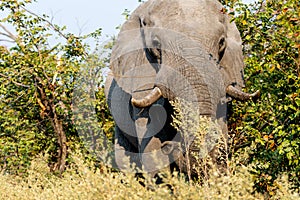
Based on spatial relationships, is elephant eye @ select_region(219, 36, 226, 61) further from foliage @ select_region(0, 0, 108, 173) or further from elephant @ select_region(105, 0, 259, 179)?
foliage @ select_region(0, 0, 108, 173)

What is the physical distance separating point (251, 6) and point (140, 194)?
5.69 meters

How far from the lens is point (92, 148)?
28.3 ft

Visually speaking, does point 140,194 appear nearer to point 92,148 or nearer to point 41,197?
point 41,197

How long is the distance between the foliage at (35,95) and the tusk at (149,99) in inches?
137

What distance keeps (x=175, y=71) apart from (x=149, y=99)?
0.34 m

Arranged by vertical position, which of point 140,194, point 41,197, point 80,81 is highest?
point 140,194

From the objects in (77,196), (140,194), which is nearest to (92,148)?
(77,196)

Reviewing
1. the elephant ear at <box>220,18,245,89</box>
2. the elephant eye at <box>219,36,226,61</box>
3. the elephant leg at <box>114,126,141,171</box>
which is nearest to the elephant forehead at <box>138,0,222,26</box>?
the elephant eye at <box>219,36,226,61</box>

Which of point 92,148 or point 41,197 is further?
point 92,148

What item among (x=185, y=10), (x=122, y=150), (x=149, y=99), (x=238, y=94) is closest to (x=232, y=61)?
(x=238, y=94)

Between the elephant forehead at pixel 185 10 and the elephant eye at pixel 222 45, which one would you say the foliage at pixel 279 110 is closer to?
the elephant eye at pixel 222 45

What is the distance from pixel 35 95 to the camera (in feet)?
30.3

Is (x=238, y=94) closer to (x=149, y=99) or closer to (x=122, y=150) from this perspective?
(x=149, y=99)

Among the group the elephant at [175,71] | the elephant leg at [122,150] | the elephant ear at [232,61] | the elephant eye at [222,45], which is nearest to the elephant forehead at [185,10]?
the elephant at [175,71]
